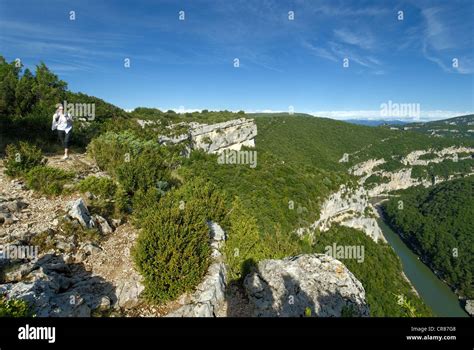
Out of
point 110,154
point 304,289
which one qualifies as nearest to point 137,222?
point 110,154

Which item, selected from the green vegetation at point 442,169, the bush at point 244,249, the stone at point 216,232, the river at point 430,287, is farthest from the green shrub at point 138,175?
the green vegetation at point 442,169

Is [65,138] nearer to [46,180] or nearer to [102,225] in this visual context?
[46,180]

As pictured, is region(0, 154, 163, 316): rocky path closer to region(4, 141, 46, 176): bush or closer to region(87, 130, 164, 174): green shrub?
region(4, 141, 46, 176): bush

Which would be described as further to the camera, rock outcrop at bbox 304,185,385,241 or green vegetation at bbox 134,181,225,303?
rock outcrop at bbox 304,185,385,241

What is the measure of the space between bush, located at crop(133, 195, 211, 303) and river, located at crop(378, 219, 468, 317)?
57.0 meters

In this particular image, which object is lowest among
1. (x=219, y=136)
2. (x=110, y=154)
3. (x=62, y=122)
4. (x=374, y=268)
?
(x=374, y=268)

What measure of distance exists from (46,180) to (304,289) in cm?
696

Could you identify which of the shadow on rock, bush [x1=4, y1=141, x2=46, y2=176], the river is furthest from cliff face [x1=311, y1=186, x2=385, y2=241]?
the shadow on rock

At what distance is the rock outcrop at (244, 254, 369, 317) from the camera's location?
184 inches

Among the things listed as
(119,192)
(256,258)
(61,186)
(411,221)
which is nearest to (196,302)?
(256,258)

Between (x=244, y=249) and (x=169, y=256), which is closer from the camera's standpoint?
(x=169, y=256)

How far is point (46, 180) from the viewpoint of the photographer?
7.06 metres
